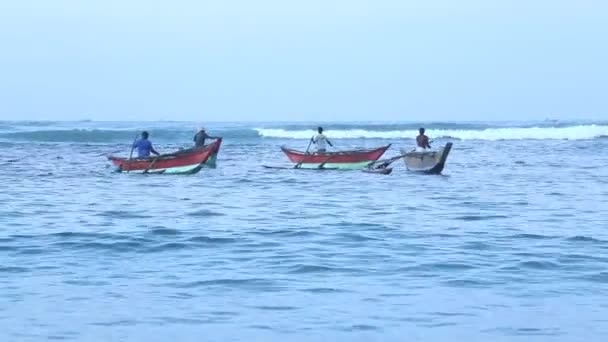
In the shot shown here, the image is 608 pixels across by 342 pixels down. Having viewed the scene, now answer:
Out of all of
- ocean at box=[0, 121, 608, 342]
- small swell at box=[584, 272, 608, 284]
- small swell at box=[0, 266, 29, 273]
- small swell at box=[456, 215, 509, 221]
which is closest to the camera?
ocean at box=[0, 121, 608, 342]

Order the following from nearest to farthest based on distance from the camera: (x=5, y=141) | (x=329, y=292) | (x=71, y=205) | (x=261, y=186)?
(x=329, y=292) < (x=71, y=205) < (x=261, y=186) < (x=5, y=141)

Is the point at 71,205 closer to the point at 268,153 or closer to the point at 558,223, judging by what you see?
the point at 558,223

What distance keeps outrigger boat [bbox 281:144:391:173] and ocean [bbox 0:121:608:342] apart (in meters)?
4.87

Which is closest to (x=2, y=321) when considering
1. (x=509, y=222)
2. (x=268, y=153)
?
(x=509, y=222)

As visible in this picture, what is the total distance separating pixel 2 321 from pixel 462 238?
7.31 metres

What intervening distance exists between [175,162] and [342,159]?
5.24m

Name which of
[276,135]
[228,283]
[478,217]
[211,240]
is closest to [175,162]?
[478,217]

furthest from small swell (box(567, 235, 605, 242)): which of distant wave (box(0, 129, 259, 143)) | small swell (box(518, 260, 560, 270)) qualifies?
distant wave (box(0, 129, 259, 143))

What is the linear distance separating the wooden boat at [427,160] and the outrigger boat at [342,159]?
1.31 meters

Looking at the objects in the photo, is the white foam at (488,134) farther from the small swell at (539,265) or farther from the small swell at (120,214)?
the small swell at (539,265)

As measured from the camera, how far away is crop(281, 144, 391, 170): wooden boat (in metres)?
31.6

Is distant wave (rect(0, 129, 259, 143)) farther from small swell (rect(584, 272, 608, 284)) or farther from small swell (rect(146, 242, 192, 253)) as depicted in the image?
small swell (rect(584, 272, 608, 284))

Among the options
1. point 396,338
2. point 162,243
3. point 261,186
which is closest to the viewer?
point 396,338

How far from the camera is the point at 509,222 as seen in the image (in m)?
17.0
